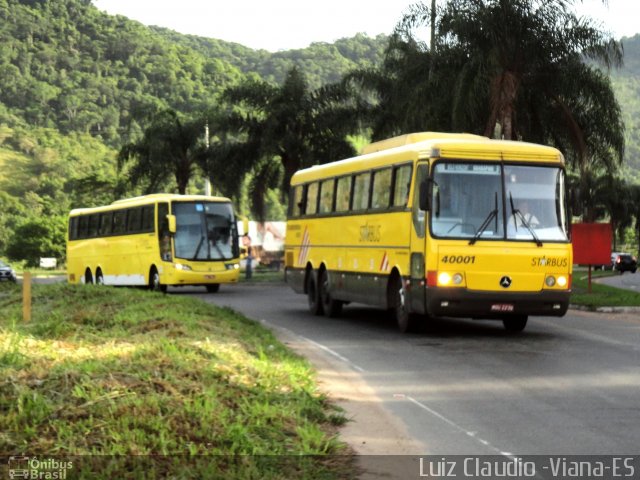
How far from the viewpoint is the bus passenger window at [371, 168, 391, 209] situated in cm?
2086

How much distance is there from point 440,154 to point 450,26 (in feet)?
59.8

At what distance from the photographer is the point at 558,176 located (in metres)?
19.1

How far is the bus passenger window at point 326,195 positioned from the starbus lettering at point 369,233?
2.40 meters

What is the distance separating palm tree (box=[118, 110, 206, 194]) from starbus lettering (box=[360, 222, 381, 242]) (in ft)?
108

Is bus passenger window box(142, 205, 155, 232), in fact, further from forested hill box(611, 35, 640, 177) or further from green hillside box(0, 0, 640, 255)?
forested hill box(611, 35, 640, 177)

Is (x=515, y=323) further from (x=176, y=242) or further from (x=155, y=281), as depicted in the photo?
(x=155, y=281)

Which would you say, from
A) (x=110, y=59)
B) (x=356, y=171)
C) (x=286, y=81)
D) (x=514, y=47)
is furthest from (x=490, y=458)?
(x=110, y=59)

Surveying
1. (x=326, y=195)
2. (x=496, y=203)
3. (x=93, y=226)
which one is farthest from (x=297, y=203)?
(x=93, y=226)

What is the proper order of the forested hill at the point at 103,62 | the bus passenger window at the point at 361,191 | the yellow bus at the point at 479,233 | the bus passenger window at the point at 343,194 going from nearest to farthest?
the yellow bus at the point at 479,233 → the bus passenger window at the point at 361,191 → the bus passenger window at the point at 343,194 → the forested hill at the point at 103,62

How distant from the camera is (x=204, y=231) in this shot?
36938mm

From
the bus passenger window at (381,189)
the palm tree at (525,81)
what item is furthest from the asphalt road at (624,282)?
the bus passenger window at (381,189)

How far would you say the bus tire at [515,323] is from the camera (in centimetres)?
2011

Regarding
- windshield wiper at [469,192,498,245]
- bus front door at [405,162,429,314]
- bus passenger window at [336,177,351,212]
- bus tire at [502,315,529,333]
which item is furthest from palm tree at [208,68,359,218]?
windshield wiper at [469,192,498,245]

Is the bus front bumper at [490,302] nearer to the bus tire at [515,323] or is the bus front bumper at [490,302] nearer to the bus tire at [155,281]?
the bus tire at [515,323]
